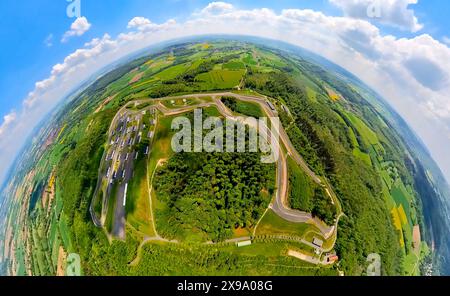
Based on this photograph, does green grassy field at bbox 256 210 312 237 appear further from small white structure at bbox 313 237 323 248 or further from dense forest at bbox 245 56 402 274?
dense forest at bbox 245 56 402 274

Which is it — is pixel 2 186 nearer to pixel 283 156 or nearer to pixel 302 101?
pixel 283 156

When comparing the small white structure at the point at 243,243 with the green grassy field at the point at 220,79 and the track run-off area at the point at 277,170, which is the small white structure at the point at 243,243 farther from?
the green grassy field at the point at 220,79

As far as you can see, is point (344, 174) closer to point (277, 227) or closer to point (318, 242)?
point (318, 242)

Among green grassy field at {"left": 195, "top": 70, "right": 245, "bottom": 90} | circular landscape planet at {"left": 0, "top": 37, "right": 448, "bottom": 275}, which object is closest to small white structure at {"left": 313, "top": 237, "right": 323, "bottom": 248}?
circular landscape planet at {"left": 0, "top": 37, "right": 448, "bottom": 275}

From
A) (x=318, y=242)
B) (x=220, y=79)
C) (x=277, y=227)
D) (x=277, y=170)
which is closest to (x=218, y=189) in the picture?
(x=277, y=227)

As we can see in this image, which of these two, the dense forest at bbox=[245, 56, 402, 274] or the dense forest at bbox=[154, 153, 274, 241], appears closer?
the dense forest at bbox=[154, 153, 274, 241]

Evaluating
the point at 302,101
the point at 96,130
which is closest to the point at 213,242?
the point at 96,130

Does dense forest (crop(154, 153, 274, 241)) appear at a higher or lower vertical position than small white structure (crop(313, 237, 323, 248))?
higher

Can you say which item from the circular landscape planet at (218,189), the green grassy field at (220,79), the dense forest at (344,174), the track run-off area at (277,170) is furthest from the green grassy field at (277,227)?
the green grassy field at (220,79)
